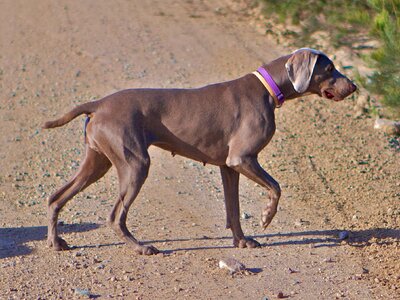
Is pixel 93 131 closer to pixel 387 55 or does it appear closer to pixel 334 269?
pixel 334 269

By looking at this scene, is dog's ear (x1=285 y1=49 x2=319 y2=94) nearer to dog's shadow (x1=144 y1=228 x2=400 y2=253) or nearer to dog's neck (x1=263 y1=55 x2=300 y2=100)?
dog's neck (x1=263 y1=55 x2=300 y2=100)

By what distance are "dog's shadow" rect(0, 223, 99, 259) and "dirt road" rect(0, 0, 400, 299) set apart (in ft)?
0.06

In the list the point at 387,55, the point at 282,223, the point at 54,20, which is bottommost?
the point at 54,20

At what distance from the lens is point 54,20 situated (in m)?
19.0

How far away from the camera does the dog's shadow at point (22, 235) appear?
780cm

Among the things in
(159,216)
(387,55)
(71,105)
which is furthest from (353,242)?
(71,105)

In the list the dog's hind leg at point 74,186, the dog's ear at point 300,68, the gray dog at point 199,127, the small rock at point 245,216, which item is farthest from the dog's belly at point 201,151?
the small rock at point 245,216

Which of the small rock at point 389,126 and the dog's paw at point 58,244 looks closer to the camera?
the dog's paw at point 58,244

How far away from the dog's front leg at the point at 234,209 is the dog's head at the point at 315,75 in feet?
3.20

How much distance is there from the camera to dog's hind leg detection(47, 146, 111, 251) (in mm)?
7762

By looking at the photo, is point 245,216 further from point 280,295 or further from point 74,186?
point 280,295

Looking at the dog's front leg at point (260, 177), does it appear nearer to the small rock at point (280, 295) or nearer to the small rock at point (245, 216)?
the small rock at point (280, 295)

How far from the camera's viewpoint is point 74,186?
25.9 ft

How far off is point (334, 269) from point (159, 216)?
2253 millimetres
